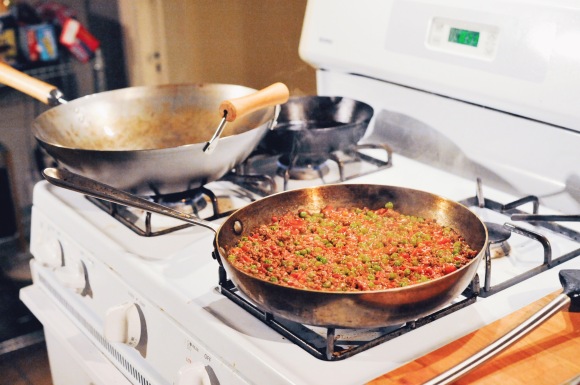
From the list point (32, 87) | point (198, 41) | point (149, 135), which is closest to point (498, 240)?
point (149, 135)

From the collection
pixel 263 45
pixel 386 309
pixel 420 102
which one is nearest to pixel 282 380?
pixel 386 309

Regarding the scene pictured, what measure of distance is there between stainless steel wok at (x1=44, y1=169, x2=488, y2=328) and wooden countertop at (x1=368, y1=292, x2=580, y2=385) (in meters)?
0.05

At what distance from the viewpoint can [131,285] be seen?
3.00 ft

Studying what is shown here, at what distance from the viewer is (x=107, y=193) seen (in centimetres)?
92

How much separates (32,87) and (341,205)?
645 millimetres

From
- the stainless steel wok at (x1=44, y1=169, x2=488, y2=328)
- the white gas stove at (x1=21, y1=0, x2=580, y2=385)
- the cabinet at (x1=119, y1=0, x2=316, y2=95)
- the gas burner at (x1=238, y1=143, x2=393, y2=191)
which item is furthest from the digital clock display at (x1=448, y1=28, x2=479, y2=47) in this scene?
the cabinet at (x1=119, y1=0, x2=316, y2=95)

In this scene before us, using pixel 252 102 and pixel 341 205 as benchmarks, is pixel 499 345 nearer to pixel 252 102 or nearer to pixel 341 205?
pixel 341 205

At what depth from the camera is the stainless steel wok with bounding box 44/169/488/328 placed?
659mm

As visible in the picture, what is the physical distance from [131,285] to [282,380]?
0.34 m

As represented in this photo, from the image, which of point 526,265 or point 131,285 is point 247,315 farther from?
point 526,265

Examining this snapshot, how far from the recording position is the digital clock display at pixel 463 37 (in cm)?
111

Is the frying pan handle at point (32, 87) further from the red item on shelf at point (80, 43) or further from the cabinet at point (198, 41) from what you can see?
the red item on shelf at point (80, 43)

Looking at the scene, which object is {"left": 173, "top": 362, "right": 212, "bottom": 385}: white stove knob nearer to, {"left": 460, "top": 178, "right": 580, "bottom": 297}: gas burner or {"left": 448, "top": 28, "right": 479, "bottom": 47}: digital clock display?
{"left": 460, "top": 178, "right": 580, "bottom": 297}: gas burner

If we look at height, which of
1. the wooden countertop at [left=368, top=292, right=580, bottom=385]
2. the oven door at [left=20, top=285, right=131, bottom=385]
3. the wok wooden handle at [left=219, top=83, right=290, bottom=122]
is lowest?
the oven door at [left=20, top=285, right=131, bottom=385]
